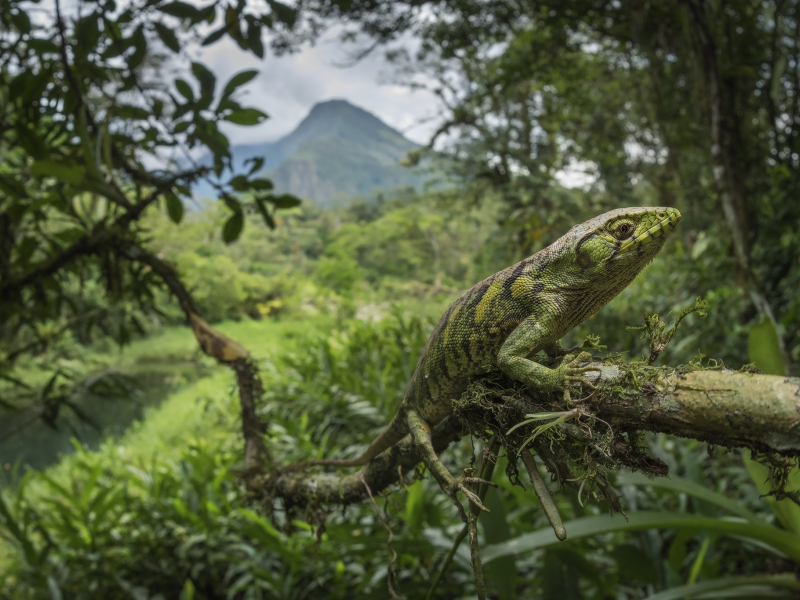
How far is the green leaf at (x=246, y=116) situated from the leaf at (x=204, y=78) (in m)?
0.11

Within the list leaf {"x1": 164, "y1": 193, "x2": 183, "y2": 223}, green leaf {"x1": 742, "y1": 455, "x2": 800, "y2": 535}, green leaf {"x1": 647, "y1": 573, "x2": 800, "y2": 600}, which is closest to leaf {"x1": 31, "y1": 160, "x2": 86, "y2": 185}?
leaf {"x1": 164, "y1": 193, "x2": 183, "y2": 223}

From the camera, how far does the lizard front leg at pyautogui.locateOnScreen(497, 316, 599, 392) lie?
3.05ft

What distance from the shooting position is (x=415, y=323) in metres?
5.22

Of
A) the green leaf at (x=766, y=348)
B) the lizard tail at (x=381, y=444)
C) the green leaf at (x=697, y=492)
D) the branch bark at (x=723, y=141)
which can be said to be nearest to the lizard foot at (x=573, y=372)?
the lizard tail at (x=381, y=444)

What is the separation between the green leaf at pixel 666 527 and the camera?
66.9 inches

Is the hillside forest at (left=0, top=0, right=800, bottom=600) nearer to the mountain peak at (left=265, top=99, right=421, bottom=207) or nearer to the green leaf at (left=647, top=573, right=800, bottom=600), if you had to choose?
the green leaf at (left=647, top=573, right=800, bottom=600)

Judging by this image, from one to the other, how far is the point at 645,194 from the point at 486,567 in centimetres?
949

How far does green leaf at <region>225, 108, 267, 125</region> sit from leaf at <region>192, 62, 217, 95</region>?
0.11 m

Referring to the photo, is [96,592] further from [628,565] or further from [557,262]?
[557,262]

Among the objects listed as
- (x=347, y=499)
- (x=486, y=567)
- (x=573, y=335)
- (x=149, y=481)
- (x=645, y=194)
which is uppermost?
(x=645, y=194)

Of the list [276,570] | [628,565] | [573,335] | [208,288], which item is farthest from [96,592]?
[208,288]

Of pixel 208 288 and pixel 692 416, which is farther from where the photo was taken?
pixel 208 288

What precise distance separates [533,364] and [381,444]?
0.64m

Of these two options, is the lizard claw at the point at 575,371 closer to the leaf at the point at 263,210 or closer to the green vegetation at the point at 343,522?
the green vegetation at the point at 343,522
